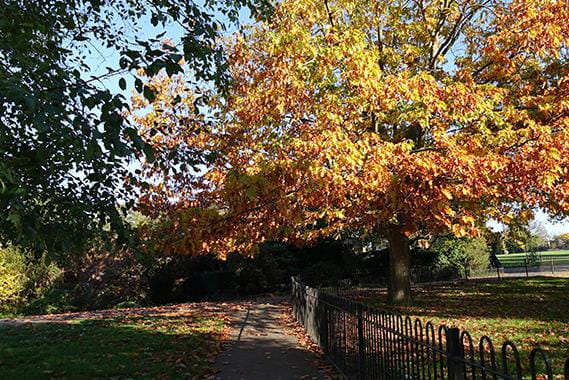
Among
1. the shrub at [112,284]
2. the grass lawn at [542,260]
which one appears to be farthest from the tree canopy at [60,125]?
the grass lawn at [542,260]

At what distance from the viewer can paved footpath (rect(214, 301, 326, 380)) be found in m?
7.30

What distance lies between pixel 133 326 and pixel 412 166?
8763 millimetres

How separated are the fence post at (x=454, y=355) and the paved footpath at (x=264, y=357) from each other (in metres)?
3.77

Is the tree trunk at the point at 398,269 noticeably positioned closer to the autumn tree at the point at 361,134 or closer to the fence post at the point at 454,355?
the autumn tree at the point at 361,134

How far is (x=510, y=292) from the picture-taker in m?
A: 19.1

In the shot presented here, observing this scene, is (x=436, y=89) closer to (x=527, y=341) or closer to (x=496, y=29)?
(x=496, y=29)

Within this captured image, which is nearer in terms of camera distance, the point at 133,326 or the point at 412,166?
the point at 412,166

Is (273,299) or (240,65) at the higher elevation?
(240,65)

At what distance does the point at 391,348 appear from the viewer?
5.03 meters

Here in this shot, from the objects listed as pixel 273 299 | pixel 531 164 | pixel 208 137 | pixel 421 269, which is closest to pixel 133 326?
pixel 208 137

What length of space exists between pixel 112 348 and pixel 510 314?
10.2 m

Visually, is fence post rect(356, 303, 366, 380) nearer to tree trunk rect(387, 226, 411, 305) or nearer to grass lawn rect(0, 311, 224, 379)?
grass lawn rect(0, 311, 224, 379)

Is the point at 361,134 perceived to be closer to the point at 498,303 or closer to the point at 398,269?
the point at 398,269

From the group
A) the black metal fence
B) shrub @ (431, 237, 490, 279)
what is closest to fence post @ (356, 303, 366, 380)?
the black metal fence
